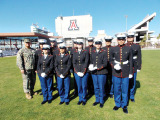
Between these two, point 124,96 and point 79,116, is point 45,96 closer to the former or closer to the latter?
point 79,116

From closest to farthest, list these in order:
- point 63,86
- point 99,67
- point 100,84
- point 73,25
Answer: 1. point 99,67
2. point 100,84
3. point 63,86
4. point 73,25

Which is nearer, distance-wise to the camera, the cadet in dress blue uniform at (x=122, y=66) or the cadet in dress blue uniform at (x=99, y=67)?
the cadet in dress blue uniform at (x=122, y=66)

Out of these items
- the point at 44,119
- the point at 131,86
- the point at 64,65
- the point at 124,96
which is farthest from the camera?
the point at 131,86

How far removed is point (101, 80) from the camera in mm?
3199

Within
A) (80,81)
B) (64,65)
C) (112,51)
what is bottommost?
(80,81)

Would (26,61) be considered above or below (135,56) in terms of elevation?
below

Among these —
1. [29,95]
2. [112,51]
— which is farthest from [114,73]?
[29,95]

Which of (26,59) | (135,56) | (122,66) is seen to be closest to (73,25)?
(26,59)

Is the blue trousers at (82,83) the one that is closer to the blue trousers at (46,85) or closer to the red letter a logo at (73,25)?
the blue trousers at (46,85)

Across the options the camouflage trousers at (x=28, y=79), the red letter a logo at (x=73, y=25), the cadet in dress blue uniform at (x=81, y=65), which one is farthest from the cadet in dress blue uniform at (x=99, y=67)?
the red letter a logo at (x=73, y=25)

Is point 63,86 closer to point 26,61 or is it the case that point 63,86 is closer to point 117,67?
point 26,61

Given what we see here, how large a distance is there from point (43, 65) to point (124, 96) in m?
2.72

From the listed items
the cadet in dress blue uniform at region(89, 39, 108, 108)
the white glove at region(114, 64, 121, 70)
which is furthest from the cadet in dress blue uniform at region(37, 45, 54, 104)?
the white glove at region(114, 64, 121, 70)

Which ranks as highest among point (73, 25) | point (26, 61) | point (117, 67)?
point (73, 25)
